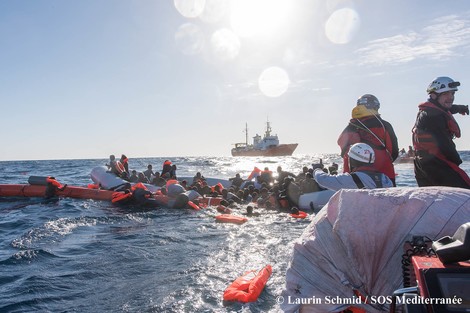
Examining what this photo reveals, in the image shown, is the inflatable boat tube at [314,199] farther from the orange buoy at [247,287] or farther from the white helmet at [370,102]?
the white helmet at [370,102]

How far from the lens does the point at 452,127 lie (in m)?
4.43

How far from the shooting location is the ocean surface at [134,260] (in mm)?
4996

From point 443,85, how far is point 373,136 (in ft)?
3.47

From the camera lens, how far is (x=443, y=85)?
177 inches

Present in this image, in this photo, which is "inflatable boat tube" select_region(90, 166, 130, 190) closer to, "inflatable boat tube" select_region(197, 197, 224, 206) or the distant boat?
"inflatable boat tube" select_region(197, 197, 224, 206)

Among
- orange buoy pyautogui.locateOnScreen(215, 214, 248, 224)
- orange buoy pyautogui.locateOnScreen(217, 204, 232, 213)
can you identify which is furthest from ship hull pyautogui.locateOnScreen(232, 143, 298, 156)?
orange buoy pyautogui.locateOnScreen(215, 214, 248, 224)

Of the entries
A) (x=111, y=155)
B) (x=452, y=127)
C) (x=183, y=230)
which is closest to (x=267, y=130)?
(x=111, y=155)

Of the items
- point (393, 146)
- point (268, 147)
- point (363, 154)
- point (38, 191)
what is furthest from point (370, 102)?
point (268, 147)

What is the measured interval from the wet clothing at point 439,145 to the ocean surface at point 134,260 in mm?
2717

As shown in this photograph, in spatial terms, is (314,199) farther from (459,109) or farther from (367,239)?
(367,239)

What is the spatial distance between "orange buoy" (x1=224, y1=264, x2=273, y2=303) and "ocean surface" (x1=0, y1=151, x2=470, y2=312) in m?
0.11

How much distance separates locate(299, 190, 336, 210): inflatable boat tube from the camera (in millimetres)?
12930

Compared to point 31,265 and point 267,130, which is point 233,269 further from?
point 267,130

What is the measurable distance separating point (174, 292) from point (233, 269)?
1.31m
